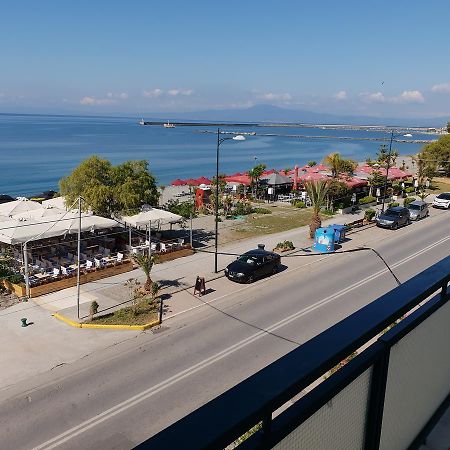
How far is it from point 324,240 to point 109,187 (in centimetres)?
1303

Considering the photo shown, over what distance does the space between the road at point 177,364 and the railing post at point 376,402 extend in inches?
346

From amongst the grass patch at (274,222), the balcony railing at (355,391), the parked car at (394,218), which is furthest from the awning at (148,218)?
the balcony railing at (355,391)

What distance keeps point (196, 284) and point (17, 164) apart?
3574 inches

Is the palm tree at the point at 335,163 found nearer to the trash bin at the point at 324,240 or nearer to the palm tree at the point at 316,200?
the palm tree at the point at 316,200

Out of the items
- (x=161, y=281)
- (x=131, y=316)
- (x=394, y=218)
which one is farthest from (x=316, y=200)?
(x=131, y=316)

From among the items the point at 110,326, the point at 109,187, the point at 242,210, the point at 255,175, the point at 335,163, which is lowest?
the point at 242,210

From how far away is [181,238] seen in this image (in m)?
27.5

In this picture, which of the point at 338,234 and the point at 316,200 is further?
the point at 316,200

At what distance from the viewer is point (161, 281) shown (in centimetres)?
2178

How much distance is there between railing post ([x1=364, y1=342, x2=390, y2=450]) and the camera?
2.50 meters

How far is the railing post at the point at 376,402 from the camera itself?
98.6 inches

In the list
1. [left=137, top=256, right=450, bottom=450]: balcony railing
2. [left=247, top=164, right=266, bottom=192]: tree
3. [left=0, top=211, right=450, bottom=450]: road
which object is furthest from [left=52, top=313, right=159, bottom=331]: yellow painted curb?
[left=247, top=164, right=266, bottom=192]: tree

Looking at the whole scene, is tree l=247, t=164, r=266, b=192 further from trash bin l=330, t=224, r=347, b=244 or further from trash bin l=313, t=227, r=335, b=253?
trash bin l=313, t=227, r=335, b=253

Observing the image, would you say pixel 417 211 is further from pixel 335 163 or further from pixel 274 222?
pixel 274 222
